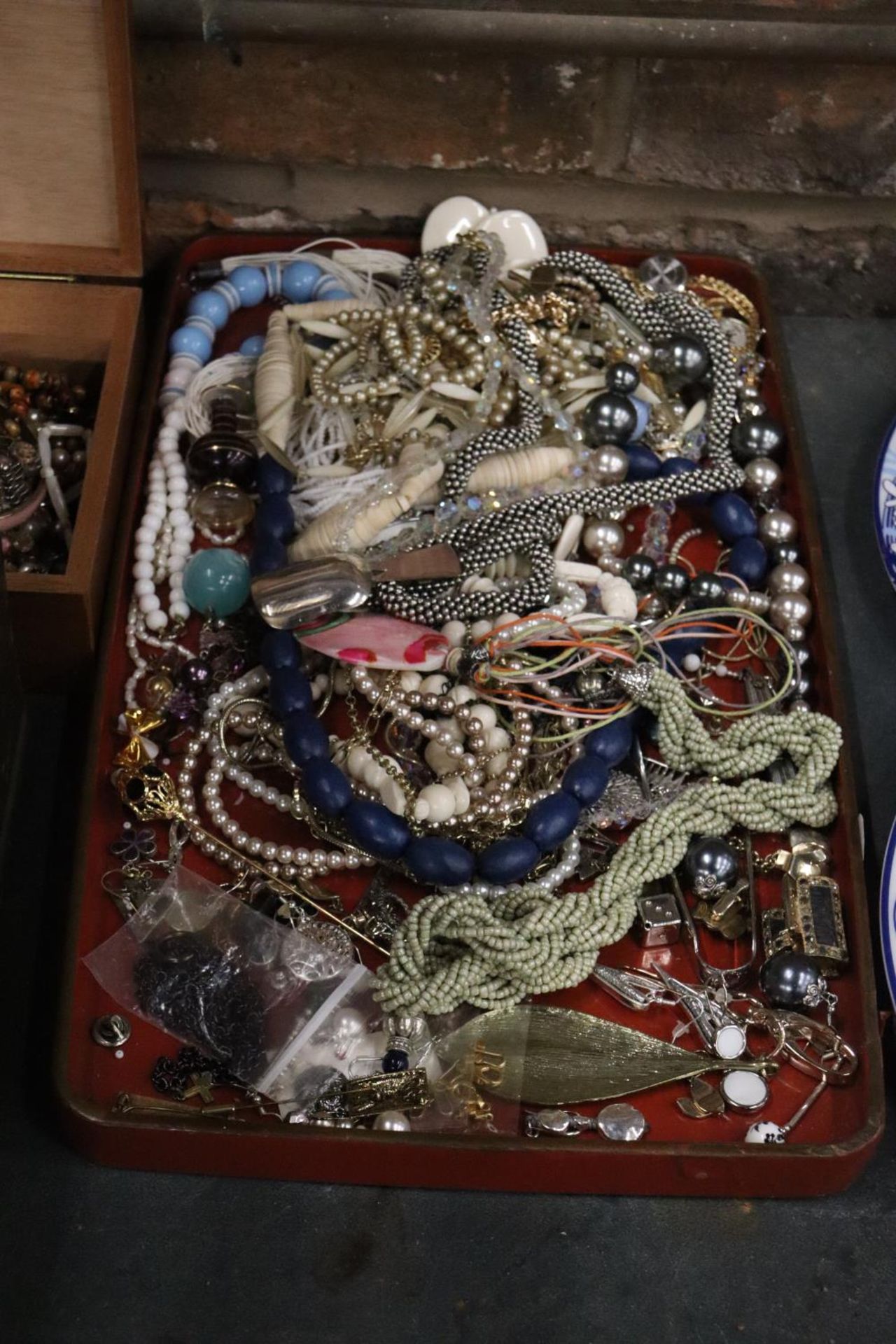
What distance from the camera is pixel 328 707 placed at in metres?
1.12

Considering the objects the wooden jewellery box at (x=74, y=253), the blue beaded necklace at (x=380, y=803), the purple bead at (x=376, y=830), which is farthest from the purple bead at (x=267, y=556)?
the purple bead at (x=376, y=830)

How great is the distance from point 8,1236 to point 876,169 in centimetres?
121

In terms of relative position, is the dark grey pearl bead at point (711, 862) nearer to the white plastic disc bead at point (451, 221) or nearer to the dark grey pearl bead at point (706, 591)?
the dark grey pearl bead at point (706, 591)

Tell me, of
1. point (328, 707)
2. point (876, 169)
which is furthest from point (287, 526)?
point (876, 169)

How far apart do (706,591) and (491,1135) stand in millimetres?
498

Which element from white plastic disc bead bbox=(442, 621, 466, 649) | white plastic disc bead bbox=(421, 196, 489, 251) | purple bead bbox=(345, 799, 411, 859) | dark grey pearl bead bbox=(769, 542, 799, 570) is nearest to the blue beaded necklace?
purple bead bbox=(345, 799, 411, 859)

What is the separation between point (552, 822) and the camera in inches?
39.6

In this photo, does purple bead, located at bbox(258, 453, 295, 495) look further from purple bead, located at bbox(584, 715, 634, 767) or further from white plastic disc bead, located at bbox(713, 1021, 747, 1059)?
white plastic disc bead, located at bbox(713, 1021, 747, 1059)

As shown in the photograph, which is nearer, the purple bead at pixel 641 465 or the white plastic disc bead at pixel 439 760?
the white plastic disc bead at pixel 439 760

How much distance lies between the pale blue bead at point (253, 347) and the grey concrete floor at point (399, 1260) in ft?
2.10

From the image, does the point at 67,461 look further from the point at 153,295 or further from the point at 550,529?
the point at 550,529

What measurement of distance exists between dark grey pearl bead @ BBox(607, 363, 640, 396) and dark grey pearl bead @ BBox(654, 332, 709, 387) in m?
0.04

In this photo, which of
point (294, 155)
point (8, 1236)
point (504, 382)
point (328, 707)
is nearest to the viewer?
point (8, 1236)

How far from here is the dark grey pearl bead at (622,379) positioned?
Answer: 4.10 ft
